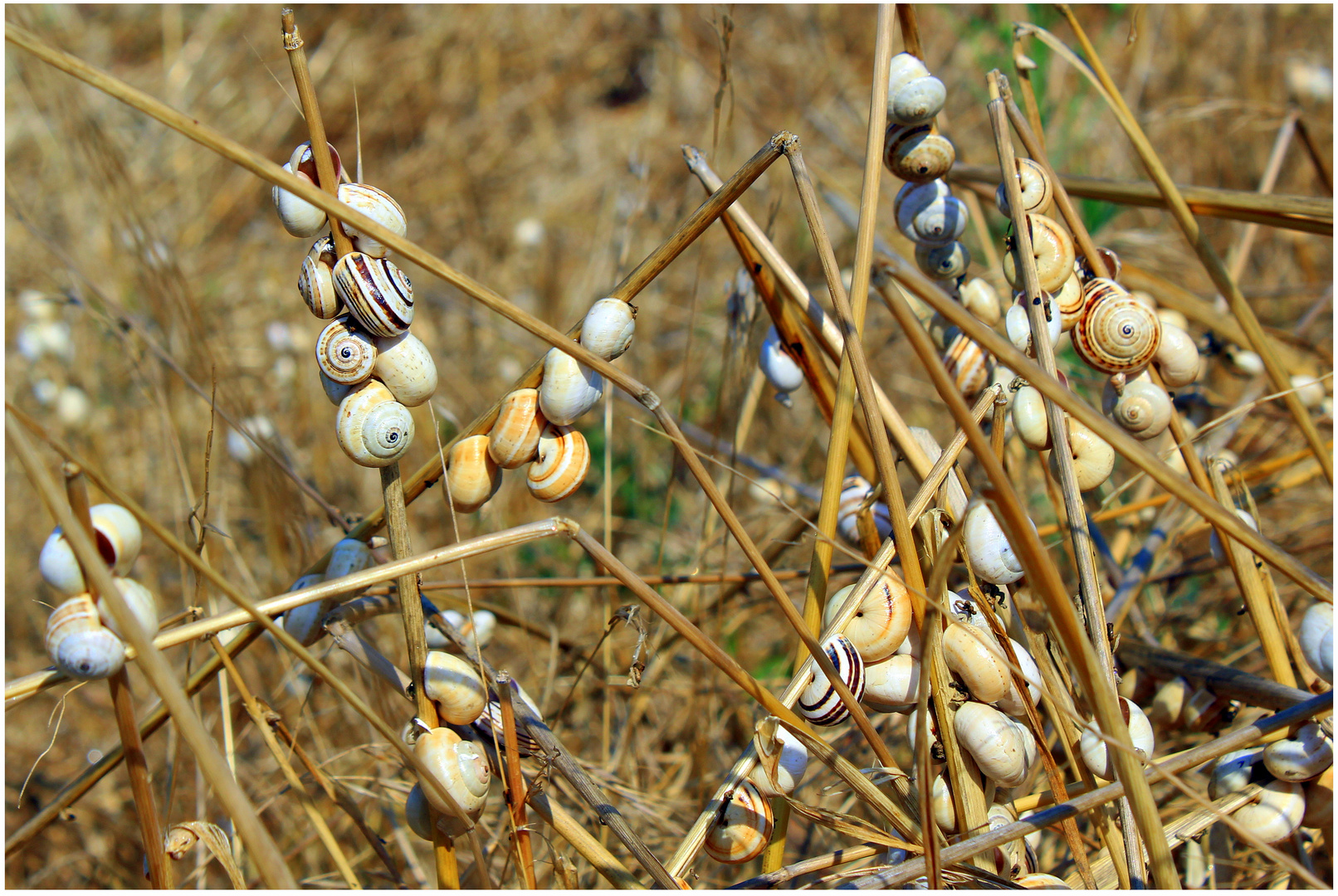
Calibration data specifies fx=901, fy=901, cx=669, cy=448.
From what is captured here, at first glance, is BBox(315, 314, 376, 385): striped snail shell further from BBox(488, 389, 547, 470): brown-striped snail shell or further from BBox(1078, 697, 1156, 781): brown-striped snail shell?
BBox(1078, 697, 1156, 781): brown-striped snail shell

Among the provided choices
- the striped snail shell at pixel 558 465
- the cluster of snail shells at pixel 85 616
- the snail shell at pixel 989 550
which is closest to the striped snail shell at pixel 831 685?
the snail shell at pixel 989 550

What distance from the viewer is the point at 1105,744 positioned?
28.5 inches

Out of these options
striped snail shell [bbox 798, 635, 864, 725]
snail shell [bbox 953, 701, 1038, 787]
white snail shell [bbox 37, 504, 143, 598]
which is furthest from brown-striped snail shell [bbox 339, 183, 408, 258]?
snail shell [bbox 953, 701, 1038, 787]

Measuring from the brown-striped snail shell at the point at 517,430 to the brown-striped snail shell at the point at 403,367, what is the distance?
6cm

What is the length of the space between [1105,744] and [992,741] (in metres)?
0.11

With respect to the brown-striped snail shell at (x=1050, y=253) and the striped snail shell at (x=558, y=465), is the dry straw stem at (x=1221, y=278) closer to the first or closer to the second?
the brown-striped snail shell at (x=1050, y=253)

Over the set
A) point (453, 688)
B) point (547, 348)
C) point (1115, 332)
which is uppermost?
point (547, 348)

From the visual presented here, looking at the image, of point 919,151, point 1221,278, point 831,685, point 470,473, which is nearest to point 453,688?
point 470,473

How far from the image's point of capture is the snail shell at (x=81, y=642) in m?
0.57

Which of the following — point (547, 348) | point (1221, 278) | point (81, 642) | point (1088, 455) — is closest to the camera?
point (81, 642)

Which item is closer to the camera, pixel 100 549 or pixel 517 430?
pixel 100 549

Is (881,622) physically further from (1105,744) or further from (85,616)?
(85,616)

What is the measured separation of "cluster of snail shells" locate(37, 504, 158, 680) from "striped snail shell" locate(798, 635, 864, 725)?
19.2 inches

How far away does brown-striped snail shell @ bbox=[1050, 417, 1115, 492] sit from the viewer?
818 millimetres
